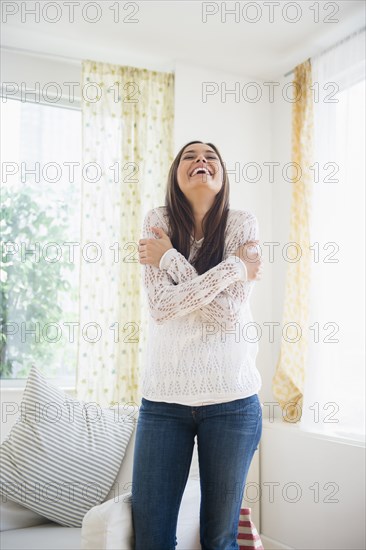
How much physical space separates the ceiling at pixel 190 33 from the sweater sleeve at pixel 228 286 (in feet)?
4.83

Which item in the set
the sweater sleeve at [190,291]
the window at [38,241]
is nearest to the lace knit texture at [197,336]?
the sweater sleeve at [190,291]

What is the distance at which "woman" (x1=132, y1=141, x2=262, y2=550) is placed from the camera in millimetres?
1604

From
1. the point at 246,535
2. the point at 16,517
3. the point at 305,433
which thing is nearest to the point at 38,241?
the point at 16,517

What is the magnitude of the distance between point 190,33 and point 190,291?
1.87 m

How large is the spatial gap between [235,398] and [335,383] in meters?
1.48

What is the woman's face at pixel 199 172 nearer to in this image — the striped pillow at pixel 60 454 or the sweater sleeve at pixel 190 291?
the sweater sleeve at pixel 190 291

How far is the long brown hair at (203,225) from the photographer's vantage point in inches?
72.0

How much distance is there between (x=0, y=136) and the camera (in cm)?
331

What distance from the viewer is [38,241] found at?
3.34 m

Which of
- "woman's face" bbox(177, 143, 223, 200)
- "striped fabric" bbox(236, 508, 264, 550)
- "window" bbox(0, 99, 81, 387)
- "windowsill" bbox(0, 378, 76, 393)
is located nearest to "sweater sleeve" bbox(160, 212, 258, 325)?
"woman's face" bbox(177, 143, 223, 200)

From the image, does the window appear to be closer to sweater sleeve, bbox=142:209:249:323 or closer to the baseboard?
the baseboard

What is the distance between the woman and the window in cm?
159

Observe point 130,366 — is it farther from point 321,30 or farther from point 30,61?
point 321,30

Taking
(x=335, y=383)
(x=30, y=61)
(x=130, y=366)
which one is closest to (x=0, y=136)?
(x=30, y=61)
